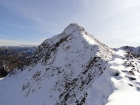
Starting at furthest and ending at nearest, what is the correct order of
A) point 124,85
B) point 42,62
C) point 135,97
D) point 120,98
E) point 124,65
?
point 42,62 < point 124,65 < point 124,85 < point 135,97 < point 120,98

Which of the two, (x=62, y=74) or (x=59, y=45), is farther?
(x=59, y=45)

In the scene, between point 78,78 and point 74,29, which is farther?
point 74,29

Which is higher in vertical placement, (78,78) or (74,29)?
(74,29)

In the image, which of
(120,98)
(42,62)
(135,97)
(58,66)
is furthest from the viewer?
(42,62)

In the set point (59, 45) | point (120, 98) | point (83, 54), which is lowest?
point (120, 98)

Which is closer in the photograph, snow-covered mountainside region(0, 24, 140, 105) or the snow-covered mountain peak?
snow-covered mountainside region(0, 24, 140, 105)

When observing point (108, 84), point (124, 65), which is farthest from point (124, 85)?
point (124, 65)

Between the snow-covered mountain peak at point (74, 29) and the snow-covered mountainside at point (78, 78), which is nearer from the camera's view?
the snow-covered mountainside at point (78, 78)

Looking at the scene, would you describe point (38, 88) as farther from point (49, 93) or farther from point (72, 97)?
point (72, 97)
